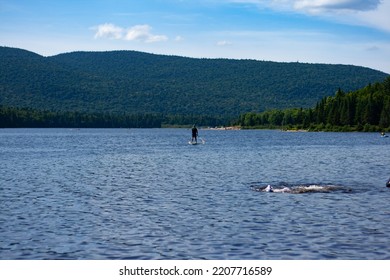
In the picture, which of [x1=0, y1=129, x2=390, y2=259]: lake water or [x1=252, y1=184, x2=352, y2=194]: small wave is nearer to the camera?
[x1=0, y1=129, x2=390, y2=259]: lake water

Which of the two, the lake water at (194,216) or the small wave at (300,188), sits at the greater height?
the small wave at (300,188)

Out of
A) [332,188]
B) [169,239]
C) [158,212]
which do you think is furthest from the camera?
[332,188]

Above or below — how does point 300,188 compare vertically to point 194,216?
above

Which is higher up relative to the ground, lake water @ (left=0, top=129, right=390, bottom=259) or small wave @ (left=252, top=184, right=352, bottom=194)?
small wave @ (left=252, top=184, right=352, bottom=194)

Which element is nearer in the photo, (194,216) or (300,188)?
(194,216)

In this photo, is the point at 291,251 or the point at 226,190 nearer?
the point at 291,251

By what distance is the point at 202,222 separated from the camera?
102 ft

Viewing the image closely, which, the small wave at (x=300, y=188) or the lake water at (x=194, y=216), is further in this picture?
the small wave at (x=300, y=188)

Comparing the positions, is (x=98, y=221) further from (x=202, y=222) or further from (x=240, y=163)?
(x=240, y=163)

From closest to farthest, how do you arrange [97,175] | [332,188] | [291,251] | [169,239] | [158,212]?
Result: [291,251]
[169,239]
[158,212]
[332,188]
[97,175]

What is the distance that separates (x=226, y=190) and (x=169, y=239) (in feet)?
59.1
